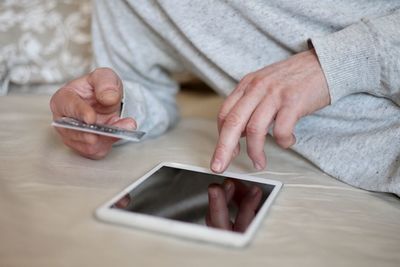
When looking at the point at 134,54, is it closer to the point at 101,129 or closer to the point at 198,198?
the point at 101,129

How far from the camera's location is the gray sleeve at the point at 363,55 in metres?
0.54

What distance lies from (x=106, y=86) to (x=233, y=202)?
24cm

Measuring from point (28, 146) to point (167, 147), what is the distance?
0.68 feet

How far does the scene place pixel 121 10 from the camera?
0.79m

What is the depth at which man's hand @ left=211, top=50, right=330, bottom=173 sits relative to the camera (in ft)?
1.72

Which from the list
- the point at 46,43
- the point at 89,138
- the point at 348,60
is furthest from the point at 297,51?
the point at 46,43

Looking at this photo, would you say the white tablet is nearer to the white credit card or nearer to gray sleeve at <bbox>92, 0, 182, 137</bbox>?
the white credit card

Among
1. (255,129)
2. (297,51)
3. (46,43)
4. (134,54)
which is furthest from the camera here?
(46,43)

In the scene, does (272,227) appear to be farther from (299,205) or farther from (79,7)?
(79,7)

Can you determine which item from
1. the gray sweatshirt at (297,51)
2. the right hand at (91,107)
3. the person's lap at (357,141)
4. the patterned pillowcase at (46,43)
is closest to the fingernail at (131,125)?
the right hand at (91,107)

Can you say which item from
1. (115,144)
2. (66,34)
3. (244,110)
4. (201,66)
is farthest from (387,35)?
(66,34)

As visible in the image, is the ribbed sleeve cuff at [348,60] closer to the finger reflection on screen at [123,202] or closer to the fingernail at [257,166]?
the fingernail at [257,166]

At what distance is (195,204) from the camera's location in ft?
1.55

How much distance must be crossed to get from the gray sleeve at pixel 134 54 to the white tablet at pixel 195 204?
8.6 inches
